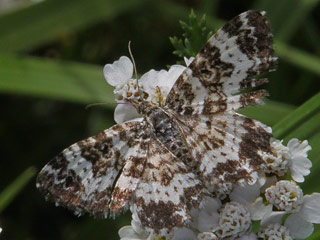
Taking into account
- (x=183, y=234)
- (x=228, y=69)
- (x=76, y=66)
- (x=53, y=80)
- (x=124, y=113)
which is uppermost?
(x=228, y=69)

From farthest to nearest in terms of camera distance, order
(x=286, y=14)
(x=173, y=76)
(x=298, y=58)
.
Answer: (x=286, y=14), (x=298, y=58), (x=173, y=76)

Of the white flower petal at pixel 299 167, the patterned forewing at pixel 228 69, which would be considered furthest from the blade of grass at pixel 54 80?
the white flower petal at pixel 299 167

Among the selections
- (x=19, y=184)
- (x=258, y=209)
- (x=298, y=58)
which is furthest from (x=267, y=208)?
(x=298, y=58)

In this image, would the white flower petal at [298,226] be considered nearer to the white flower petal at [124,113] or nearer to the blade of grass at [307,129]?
the blade of grass at [307,129]

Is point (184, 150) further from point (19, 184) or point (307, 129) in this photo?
point (19, 184)

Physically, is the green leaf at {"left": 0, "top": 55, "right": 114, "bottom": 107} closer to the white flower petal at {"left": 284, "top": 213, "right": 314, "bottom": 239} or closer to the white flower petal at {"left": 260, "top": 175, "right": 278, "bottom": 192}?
the white flower petal at {"left": 260, "top": 175, "right": 278, "bottom": 192}

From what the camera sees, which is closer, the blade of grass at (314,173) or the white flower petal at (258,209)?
the white flower petal at (258,209)

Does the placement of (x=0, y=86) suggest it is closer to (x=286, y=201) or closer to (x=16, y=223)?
(x=16, y=223)
